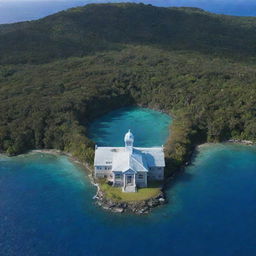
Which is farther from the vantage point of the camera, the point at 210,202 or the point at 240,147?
the point at 240,147

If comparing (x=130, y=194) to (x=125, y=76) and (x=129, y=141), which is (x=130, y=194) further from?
(x=125, y=76)

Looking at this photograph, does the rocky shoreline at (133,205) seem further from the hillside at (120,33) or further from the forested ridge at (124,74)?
the hillside at (120,33)

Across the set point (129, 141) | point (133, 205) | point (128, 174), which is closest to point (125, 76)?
point (129, 141)

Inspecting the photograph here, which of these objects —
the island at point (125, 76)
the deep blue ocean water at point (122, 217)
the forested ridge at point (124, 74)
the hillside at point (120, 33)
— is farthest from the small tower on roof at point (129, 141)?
the hillside at point (120, 33)

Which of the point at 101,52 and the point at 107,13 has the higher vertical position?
the point at 107,13

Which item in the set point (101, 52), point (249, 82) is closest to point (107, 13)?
point (101, 52)

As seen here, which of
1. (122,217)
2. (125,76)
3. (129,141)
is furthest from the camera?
(125,76)

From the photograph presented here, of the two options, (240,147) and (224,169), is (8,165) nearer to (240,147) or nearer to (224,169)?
(224,169)

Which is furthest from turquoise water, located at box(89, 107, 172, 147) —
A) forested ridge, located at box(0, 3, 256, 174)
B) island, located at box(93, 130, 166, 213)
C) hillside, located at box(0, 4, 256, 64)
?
hillside, located at box(0, 4, 256, 64)
